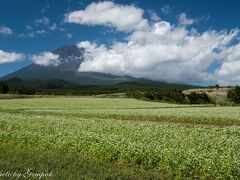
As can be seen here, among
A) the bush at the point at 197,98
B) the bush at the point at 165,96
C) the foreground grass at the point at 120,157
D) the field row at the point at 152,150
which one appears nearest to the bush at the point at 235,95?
the bush at the point at 197,98

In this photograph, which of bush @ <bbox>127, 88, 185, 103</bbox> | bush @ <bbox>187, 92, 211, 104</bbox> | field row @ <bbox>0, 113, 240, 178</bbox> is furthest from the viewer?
bush @ <bbox>187, 92, 211, 104</bbox>

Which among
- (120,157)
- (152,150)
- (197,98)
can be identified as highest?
(152,150)

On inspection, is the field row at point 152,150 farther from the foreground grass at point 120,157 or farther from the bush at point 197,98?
the bush at point 197,98

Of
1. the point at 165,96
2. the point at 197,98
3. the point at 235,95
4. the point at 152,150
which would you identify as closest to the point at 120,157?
the point at 152,150

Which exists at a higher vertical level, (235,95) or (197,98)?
(235,95)

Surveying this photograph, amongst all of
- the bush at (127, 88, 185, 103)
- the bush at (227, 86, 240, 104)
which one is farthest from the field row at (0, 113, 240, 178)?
the bush at (227, 86, 240, 104)

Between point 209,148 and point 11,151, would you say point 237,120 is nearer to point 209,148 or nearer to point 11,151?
point 209,148

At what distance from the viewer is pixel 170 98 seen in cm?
12731

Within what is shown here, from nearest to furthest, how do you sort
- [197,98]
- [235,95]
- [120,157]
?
1. [120,157]
2. [197,98]
3. [235,95]

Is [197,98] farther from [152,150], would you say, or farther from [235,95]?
[152,150]

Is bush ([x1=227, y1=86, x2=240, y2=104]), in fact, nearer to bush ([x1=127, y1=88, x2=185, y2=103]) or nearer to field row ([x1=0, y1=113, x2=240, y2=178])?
bush ([x1=127, y1=88, x2=185, y2=103])

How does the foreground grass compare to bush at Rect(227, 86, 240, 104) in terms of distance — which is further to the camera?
A: bush at Rect(227, 86, 240, 104)

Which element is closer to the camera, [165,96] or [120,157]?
[120,157]

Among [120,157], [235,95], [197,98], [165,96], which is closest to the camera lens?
[120,157]
